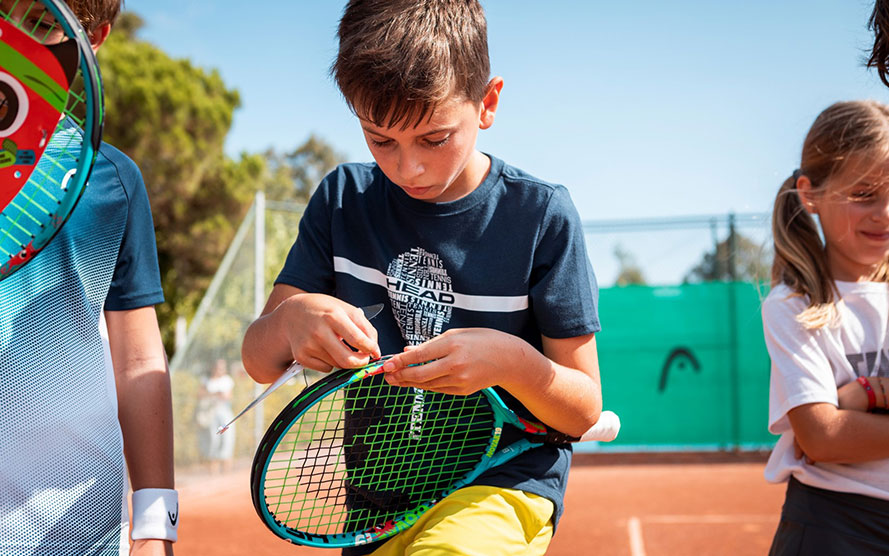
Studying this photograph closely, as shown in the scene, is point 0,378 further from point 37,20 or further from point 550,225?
point 550,225

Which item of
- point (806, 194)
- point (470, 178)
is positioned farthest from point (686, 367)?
point (470, 178)

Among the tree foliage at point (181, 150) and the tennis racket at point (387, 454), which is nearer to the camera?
the tennis racket at point (387, 454)

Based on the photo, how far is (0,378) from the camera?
4.86 ft

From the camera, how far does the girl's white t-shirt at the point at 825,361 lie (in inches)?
85.8

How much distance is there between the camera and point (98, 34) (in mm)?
1640

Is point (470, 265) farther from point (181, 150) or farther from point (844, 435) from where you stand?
point (181, 150)

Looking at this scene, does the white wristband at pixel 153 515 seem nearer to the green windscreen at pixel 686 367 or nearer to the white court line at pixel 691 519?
the white court line at pixel 691 519

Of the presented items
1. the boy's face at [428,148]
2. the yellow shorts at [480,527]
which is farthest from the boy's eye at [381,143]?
the yellow shorts at [480,527]

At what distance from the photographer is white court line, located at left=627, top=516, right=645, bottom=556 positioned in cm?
658

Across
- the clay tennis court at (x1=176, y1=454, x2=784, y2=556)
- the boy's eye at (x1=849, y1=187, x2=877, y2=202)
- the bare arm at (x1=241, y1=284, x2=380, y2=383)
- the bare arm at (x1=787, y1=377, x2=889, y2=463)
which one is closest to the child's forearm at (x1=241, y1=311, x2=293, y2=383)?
the bare arm at (x1=241, y1=284, x2=380, y2=383)

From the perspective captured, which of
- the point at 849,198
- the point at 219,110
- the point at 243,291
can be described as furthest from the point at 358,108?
the point at 219,110

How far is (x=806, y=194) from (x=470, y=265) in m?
1.26

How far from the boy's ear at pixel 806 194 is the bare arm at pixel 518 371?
1093mm

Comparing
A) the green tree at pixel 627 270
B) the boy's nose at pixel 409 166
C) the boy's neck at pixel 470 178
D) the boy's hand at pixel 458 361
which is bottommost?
the green tree at pixel 627 270
